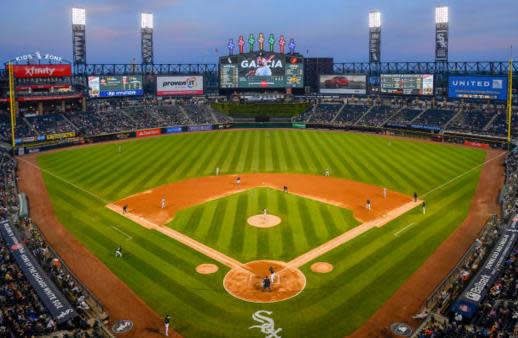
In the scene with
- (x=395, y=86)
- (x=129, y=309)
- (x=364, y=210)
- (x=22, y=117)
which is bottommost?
(x=129, y=309)

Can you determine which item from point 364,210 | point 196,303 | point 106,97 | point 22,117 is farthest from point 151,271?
point 106,97

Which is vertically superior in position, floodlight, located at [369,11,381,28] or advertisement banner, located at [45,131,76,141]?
floodlight, located at [369,11,381,28]

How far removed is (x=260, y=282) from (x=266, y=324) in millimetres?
4178

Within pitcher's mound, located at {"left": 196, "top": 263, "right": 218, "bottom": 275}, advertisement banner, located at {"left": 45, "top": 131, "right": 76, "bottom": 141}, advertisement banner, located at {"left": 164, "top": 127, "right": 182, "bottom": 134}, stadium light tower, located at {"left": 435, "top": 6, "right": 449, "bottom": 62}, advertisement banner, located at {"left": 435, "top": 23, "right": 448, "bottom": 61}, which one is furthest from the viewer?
→ advertisement banner, located at {"left": 164, "top": 127, "right": 182, "bottom": 134}

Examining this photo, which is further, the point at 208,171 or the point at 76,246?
the point at 208,171

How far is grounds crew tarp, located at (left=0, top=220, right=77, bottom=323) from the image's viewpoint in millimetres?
20833

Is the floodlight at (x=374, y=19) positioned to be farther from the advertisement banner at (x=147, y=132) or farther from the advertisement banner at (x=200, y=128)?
the advertisement banner at (x=147, y=132)

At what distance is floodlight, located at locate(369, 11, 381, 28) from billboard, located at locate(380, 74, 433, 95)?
38.9 ft

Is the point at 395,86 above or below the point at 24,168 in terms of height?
above

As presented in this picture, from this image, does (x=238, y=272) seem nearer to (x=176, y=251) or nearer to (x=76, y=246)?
(x=176, y=251)

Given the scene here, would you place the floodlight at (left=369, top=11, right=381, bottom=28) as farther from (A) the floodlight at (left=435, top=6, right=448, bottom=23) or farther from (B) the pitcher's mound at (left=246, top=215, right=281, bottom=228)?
(B) the pitcher's mound at (left=246, top=215, right=281, bottom=228)

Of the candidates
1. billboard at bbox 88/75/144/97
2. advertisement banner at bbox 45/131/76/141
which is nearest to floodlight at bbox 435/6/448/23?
billboard at bbox 88/75/144/97

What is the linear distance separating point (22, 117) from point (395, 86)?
227ft

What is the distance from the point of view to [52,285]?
23.1 m
